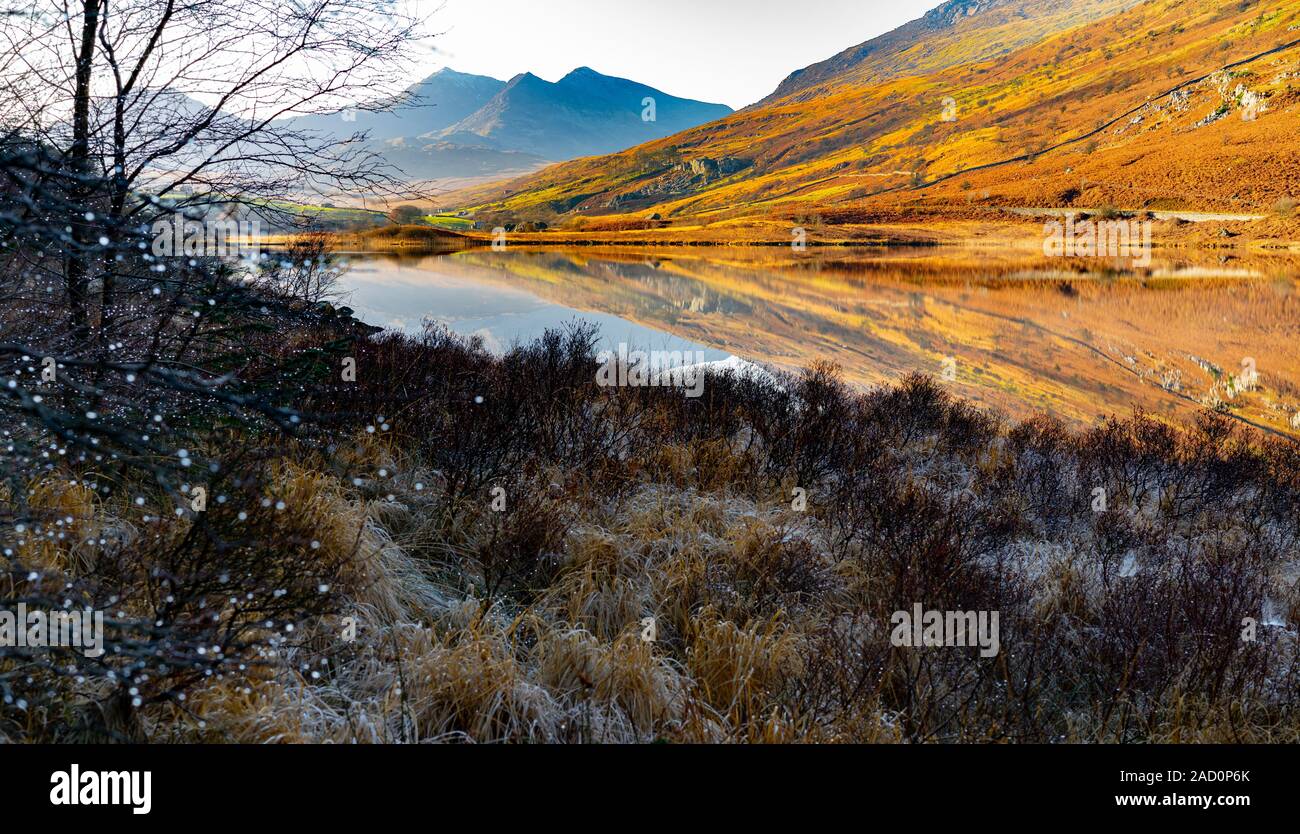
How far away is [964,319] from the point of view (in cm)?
2112

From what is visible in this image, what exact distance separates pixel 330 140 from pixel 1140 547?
694 cm

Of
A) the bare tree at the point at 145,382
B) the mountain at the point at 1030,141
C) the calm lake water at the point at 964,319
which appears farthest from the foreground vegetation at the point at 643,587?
the mountain at the point at 1030,141

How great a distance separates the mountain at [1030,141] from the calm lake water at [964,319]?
77.2 feet

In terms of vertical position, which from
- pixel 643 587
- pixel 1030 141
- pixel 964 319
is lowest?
pixel 643 587

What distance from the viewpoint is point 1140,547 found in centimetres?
500

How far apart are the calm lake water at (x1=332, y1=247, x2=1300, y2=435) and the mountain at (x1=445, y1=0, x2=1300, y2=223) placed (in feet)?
77.2

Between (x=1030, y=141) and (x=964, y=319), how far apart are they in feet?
254

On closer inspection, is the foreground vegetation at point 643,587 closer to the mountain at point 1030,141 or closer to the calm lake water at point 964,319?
the calm lake water at point 964,319

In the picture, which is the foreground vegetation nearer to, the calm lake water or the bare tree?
the bare tree

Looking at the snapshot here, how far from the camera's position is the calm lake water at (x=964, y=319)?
42.9ft

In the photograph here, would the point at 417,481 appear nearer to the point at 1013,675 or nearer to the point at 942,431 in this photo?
the point at 1013,675

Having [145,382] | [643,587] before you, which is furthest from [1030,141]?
[145,382]

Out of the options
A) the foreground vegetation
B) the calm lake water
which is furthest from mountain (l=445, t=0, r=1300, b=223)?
the foreground vegetation

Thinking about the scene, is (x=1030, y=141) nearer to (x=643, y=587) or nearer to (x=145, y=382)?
(x=643, y=587)
